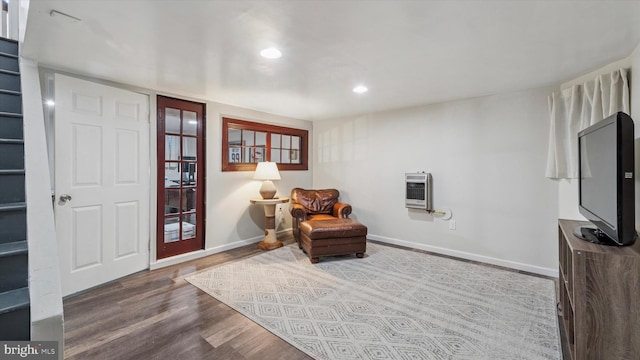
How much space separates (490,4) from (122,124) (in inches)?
133

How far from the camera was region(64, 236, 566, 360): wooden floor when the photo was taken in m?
1.84

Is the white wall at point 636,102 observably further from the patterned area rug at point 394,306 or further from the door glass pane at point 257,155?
the door glass pane at point 257,155

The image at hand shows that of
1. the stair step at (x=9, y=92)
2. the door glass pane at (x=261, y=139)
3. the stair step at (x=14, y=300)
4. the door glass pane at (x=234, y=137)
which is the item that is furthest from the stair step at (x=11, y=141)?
the door glass pane at (x=261, y=139)

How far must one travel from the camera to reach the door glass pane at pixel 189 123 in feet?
11.8

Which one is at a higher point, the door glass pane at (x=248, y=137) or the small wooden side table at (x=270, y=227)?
the door glass pane at (x=248, y=137)

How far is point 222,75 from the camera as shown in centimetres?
277

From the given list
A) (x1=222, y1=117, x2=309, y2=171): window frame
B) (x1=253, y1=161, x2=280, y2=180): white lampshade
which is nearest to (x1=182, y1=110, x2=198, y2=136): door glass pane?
(x1=222, y1=117, x2=309, y2=171): window frame

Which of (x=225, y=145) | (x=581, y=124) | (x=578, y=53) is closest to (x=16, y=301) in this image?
(x=225, y=145)

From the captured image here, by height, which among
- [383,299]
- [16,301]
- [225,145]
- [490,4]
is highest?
[490,4]

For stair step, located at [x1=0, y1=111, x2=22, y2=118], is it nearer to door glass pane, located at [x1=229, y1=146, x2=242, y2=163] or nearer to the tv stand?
door glass pane, located at [x1=229, y1=146, x2=242, y2=163]

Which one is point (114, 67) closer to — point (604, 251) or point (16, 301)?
point (16, 301)

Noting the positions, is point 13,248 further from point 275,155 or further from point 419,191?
point 419,191

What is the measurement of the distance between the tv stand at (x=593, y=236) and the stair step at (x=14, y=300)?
2.83m

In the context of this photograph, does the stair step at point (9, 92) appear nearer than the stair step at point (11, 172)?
No
